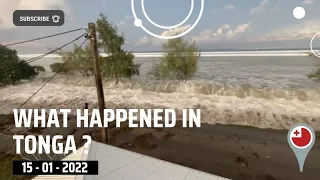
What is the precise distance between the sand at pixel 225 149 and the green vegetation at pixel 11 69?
25537 millimetres

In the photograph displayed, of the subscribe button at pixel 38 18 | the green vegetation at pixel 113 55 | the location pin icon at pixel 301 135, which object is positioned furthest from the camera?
the green vegetation at pixel 113 55

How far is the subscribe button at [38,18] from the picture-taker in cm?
717

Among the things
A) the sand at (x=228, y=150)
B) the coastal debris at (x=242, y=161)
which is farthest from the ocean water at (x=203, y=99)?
the coastal debris at (x=242, y=161)

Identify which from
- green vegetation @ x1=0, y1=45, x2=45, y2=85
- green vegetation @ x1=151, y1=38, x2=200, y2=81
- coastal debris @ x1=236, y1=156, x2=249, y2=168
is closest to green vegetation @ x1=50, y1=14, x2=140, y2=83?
green vegetation @ x1=151, y1=38, x2=200, y2=81

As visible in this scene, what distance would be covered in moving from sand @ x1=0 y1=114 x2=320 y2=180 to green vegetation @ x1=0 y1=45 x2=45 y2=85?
83.8 ft

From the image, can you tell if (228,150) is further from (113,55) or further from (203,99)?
(113,55)

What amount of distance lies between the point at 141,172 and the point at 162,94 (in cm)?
2112

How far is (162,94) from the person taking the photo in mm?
27781

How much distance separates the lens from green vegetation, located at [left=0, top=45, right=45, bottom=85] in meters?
35.8

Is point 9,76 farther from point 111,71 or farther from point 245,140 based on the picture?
point 245,140

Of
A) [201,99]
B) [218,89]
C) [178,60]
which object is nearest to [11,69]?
[178,60]

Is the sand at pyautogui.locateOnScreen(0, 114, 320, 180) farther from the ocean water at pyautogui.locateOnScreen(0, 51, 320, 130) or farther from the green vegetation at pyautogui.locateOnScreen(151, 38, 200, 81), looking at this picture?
the green vegetation at pyautogui.locateOnScreen(151, 38, 200, 81)

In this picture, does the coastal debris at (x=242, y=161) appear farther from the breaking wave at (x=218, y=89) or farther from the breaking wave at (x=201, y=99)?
the breaking wave at (x=218, y=89)

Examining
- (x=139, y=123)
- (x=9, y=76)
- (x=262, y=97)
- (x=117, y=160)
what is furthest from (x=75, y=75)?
(x=117, y=160)
